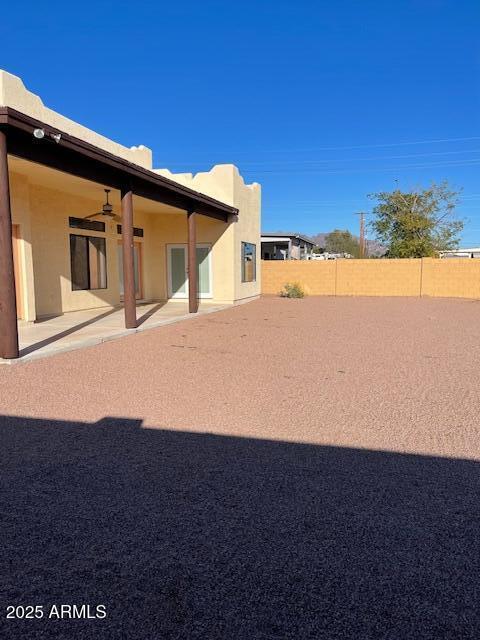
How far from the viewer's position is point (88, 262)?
1449cm

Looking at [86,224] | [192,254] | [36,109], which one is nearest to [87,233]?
[86,224]

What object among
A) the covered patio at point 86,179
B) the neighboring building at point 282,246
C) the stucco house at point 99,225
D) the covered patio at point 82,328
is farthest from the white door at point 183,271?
the neighboring building at point 282,246

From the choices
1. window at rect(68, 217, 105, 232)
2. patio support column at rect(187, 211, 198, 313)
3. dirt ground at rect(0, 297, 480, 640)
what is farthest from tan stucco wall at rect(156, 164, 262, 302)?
dirt ground at rect(0, 297, 480, 640)

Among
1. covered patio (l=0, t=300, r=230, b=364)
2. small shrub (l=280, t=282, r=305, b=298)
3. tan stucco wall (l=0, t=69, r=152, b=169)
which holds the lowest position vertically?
covered patio (l=0, t=300, r=230, b=364)

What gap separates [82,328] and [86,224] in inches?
188

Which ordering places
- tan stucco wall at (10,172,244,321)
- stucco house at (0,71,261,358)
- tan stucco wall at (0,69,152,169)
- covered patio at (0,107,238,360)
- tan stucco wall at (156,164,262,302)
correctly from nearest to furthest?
covered patio at (0,107,238,360) < stucco house at (0,71,261,358) < tan stucco wall at (0,69,152,169) < tan stucco wall at (10,172,244,321) < tan stucco wall at (156,164,262,302)

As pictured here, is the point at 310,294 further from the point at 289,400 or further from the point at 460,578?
the point at 460,578

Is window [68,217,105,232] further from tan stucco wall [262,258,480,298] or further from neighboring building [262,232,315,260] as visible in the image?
neighboring building [262,232,315,260]

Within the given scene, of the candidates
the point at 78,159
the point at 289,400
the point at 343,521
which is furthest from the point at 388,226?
the point at 343,521

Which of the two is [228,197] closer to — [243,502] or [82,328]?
[82,328]

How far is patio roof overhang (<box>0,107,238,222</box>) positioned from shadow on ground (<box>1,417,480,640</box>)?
16.5 ft

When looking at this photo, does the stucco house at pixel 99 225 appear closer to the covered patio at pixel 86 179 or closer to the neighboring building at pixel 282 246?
the covered patio at pixel 86 179

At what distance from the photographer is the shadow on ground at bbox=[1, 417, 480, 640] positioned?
6.91 feet

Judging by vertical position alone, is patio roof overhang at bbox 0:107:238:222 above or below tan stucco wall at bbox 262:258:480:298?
above
